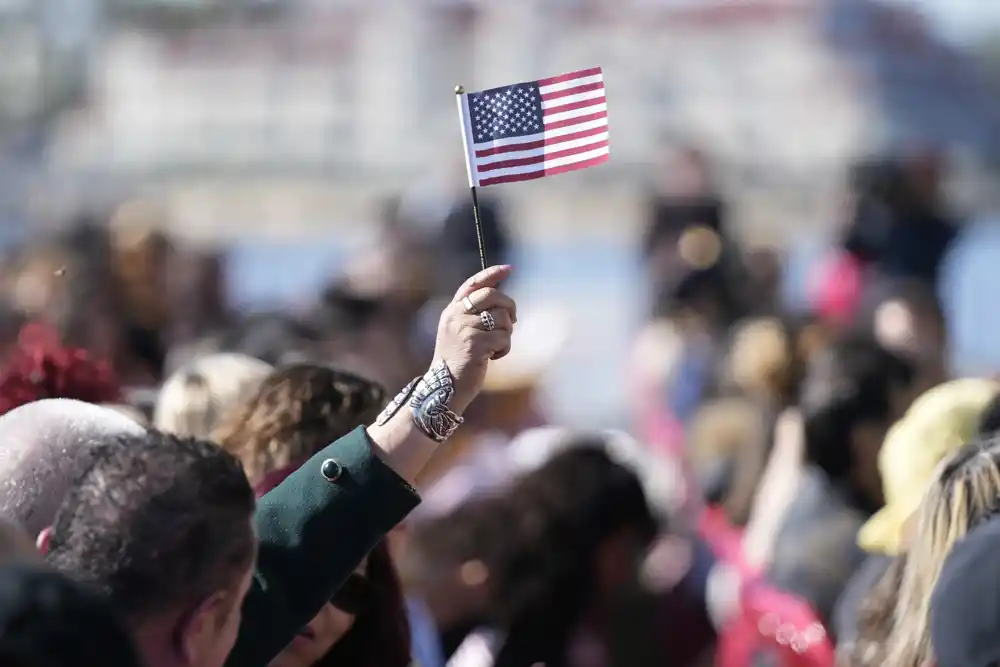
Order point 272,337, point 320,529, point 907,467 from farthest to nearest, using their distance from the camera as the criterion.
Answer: point 272,337 → point 907,467 → point 320,529

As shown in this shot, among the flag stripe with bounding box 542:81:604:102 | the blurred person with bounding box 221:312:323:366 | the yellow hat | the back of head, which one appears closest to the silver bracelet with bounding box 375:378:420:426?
the back of head

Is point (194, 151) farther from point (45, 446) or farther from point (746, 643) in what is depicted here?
point (45, 446)

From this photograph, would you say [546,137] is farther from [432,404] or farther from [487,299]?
[432,404]

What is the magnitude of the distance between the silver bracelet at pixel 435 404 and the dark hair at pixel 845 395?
234 cm

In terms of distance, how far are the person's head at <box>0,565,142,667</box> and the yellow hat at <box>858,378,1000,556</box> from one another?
8.48 ft

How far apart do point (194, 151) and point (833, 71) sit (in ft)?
34.0

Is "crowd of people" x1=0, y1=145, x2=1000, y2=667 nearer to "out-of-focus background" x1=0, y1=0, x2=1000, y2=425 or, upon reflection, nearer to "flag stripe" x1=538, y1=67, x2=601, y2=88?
"flag stripe" x1=538, y1=67, x2=601, y2=88

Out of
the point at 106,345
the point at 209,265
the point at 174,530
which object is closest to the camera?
the point at 174,530

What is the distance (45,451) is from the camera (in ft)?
7.93

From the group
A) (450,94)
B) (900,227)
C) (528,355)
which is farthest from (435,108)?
(528,355)

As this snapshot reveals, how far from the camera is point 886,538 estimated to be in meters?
3.91

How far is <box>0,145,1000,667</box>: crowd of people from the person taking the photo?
7.20ft

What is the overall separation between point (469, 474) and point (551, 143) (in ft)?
7.07

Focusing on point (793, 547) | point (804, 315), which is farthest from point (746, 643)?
point (804, 315)
